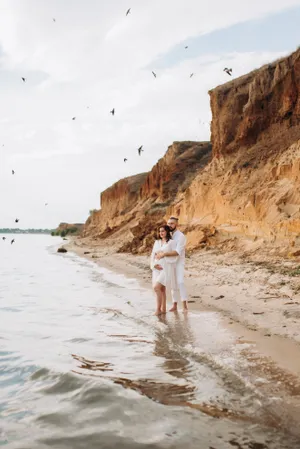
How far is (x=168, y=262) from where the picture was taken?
27.0 feet

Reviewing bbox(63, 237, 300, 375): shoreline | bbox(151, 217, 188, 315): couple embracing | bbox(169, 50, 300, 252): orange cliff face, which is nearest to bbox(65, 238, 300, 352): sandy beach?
bbox(63, 237, 300, 375): shoreline

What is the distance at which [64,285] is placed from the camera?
14.5m

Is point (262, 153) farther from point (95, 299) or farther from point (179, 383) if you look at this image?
point (179, 383)

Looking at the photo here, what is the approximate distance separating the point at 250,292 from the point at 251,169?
12.7m

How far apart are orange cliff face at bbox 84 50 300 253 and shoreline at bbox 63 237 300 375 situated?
108 inches

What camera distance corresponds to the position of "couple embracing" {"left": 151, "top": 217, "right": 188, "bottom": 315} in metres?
8.11

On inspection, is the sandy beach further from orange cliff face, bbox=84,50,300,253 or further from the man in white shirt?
orange cliff face, bbox=84,50,300,253

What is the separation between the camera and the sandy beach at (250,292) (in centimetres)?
676

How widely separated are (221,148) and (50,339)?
20.1 m

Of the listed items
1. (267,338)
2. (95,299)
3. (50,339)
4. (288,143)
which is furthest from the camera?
(288,143)

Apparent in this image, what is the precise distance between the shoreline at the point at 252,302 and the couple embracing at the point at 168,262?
740 millimetres

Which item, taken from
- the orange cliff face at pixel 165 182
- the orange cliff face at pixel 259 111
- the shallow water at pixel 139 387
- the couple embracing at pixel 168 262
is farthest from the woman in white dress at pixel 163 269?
the orange cliff face at pixel 165 182

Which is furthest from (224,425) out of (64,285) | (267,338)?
(64,285)

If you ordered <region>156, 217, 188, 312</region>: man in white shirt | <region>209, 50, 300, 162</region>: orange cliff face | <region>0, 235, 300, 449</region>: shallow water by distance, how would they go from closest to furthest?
<region>0, 235, 300, 449</region>: shallow water, <region>156, 217, 188, 312</region>: man in white shirt, <region>209, 50, 300, 162</region>: orange cliff face
